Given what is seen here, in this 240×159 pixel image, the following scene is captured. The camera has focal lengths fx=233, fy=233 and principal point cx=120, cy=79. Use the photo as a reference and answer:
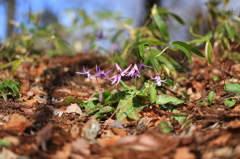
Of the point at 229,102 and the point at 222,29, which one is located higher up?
the point at 222,29

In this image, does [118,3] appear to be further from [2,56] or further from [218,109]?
[218,109]

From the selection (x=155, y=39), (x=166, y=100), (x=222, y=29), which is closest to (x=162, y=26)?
(x=155, y=39)

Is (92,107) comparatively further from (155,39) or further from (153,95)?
(155,39)

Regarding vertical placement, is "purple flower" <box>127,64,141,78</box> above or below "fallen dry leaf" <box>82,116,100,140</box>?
above

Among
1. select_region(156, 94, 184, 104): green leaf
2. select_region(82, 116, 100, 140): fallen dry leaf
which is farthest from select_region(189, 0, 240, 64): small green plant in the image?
select_region(82, 116, 100, 140): fallen dry leaf

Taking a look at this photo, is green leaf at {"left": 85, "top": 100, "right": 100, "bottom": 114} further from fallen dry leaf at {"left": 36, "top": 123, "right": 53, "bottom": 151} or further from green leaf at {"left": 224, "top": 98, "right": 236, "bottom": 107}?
green leaf at {"left": 224, "top": 98, "right": 236, "bottom": 107}

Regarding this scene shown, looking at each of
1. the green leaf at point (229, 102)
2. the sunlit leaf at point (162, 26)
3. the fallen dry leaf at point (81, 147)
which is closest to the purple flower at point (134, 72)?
the fallen dry leaf at point (81, 147)

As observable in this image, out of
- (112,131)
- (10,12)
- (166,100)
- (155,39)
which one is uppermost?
(10,12)

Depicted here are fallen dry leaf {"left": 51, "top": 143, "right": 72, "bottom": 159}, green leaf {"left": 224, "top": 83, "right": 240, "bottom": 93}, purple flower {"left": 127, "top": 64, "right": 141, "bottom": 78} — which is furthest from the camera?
green leaf {"left": 224, "top": 83, "right": 240, "bottom": 93}
